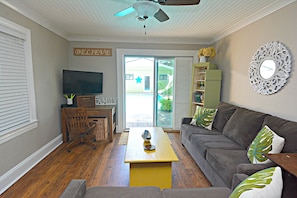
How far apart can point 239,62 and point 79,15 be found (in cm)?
296

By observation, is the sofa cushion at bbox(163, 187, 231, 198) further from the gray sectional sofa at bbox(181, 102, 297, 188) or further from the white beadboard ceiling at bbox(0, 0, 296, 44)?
the white beadboard ceiling at bbox(0, 0, 296, 44)

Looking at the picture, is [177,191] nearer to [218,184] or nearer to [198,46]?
[218,184]

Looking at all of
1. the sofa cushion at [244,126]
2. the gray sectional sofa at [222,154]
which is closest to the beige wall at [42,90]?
the gray sectional sofa at [222,154]

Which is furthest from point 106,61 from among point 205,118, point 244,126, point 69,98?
point 244,126

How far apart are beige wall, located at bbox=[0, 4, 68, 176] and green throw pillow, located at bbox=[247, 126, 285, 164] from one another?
295 cm

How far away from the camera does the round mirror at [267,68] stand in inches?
92.4

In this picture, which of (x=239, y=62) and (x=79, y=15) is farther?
(x=239, y=62)

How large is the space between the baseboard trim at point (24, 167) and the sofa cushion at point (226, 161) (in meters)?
2.62

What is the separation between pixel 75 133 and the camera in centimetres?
331

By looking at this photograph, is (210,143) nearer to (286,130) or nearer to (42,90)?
(286,130)

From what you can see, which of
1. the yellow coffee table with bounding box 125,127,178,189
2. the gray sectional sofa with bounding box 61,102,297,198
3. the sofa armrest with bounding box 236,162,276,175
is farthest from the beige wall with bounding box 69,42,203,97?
the sofa armrest with bounding box 236,162,276,175

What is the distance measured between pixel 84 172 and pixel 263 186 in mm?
2367

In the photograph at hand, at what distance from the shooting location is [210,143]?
2.47 m

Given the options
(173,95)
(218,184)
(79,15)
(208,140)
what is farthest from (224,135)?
(79,15)
